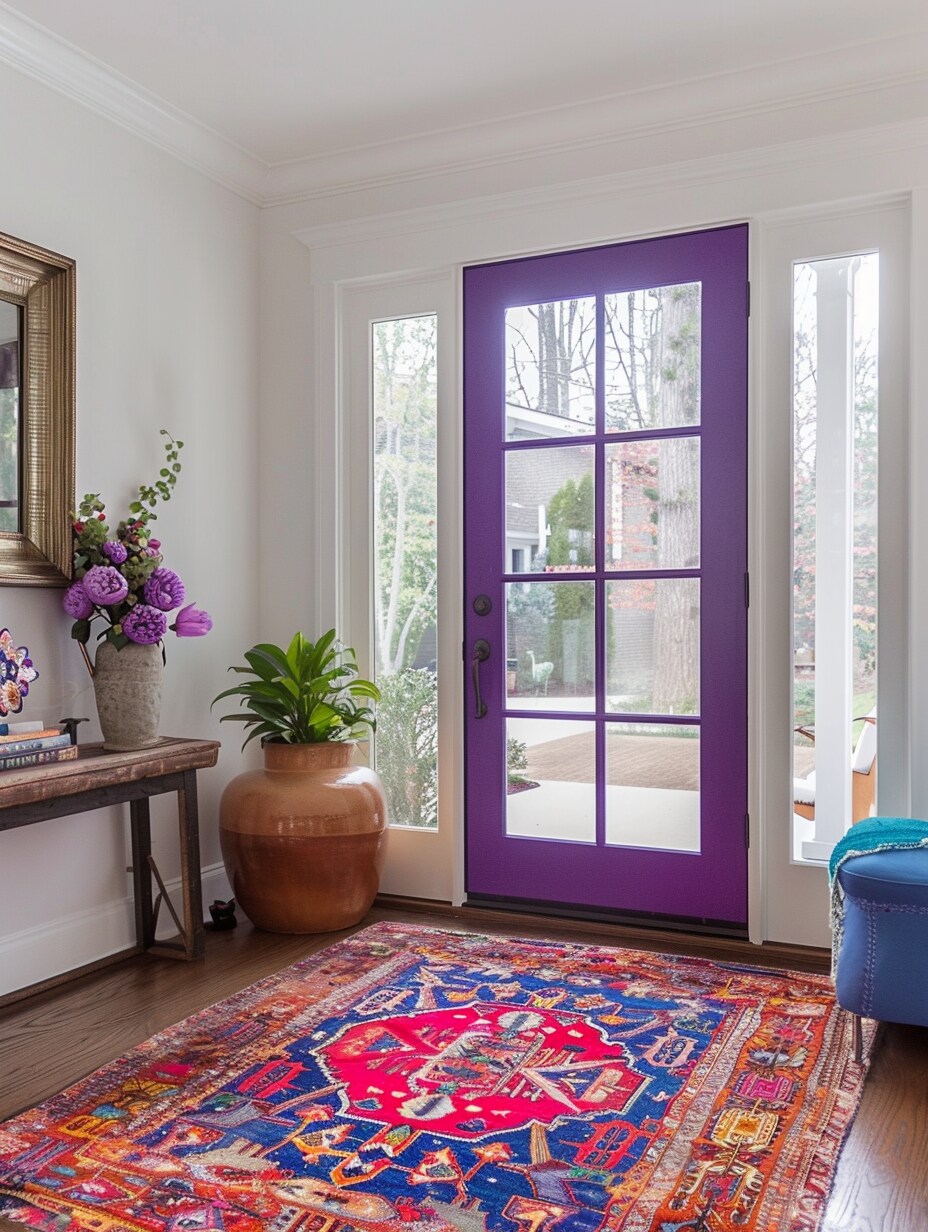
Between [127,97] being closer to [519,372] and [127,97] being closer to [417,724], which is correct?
[519,372]

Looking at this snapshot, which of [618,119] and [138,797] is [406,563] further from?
[618,119]

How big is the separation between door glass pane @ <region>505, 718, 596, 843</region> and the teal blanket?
1013 millimetres

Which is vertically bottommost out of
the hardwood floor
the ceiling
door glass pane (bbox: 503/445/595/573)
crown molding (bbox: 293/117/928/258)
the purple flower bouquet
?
the hardwood floor

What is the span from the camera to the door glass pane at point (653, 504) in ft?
10.8

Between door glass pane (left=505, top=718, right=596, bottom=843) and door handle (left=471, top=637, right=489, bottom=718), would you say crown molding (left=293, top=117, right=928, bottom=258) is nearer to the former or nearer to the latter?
door handle (left=471, top=637, right=489, bottom=718)

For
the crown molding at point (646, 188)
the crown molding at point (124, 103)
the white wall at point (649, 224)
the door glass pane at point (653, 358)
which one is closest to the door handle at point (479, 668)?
the white wall at point (649, 224)

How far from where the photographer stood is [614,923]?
3344 mm

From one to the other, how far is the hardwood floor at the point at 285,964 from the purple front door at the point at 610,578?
0.61 ft

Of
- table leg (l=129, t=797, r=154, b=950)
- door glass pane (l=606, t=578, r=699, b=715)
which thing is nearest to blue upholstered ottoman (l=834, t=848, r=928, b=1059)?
door glass pane (l=606, t=578, r=699, b=715)

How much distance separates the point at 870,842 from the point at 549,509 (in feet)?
5.00

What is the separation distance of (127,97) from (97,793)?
6.83 ft

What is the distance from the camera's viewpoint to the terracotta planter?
3.21 m

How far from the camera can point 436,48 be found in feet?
9.64

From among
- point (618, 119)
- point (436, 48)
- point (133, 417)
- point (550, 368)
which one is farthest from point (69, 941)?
point (618, 119)
